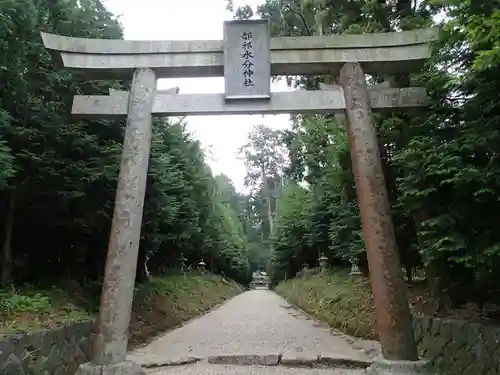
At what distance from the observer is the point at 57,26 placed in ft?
28.8

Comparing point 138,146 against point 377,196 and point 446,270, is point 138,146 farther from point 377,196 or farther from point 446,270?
point 446,270

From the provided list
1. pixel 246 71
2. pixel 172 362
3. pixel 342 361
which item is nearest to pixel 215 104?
pixel 246 71

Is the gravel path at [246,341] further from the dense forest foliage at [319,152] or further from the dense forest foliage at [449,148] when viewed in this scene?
the dense forest foliage at [449,148]

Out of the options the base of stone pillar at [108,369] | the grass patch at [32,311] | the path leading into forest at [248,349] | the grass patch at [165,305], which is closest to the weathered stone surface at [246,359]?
the path leading into forest at [248,349]

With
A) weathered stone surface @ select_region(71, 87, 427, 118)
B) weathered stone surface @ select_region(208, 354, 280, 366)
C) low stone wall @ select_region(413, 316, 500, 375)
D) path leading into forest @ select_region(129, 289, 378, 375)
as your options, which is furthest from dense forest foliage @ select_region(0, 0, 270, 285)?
low stone wall @ select_region(413, 316, 500, 375)

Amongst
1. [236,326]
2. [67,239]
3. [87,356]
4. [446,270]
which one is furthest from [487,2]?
[236,326]

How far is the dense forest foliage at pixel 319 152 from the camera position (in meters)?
5.36

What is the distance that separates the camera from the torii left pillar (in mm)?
6070

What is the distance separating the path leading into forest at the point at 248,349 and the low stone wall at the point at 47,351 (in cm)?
148

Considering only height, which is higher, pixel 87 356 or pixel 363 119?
pixel 363 119

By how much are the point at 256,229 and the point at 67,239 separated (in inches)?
1911

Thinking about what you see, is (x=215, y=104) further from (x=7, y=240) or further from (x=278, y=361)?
(x=278, y=361)

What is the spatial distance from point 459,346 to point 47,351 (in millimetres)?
5418

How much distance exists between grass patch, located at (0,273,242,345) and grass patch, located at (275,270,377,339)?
15.2ft
